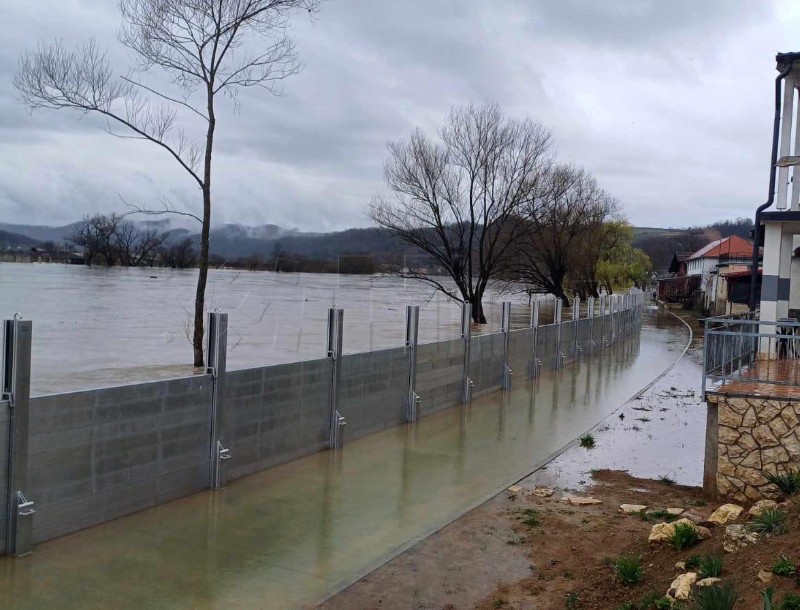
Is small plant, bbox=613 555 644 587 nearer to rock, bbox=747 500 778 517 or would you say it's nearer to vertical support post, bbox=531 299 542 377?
rock, bbox=747 500 778 517

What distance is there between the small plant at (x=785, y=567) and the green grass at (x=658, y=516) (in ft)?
7.85

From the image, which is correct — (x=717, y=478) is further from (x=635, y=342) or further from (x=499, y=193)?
(x=499, y=193)

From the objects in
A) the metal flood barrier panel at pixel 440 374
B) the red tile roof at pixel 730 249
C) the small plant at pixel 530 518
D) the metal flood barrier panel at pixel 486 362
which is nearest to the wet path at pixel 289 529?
the small plant at pixel 530 518

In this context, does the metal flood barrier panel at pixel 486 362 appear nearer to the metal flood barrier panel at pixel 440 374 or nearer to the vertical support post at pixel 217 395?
the metal flood barrier panel at pixel 440 374

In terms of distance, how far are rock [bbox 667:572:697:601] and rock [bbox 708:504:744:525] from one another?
1533 millimetres

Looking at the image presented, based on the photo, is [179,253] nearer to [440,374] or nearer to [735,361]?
[440,374]

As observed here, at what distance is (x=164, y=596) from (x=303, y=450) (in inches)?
164

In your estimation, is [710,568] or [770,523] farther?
[770,523]

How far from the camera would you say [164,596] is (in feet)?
17.2

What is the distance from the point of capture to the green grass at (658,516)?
7.15 m

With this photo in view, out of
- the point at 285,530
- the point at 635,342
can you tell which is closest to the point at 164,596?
the point at 285,530

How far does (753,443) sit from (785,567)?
3.21 meters

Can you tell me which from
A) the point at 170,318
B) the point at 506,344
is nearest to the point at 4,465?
the point at 506,344

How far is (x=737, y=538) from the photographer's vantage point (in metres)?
5.54
